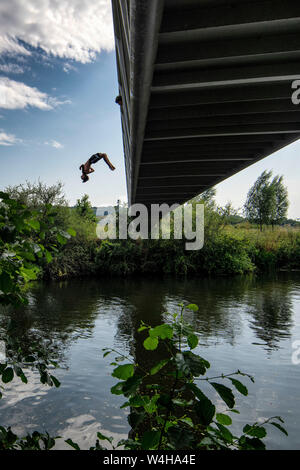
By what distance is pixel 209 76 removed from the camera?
2.68 m

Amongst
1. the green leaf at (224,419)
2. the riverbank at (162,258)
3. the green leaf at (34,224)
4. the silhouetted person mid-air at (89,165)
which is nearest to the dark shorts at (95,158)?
the silhouetted person mid-air at (89,165)

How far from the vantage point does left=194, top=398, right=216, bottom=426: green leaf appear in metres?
1.01

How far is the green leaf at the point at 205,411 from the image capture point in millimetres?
1006

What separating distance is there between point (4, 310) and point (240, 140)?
10.1 meters

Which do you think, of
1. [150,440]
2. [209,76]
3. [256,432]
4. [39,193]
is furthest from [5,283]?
[39,193]

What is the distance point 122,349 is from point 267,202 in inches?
1768

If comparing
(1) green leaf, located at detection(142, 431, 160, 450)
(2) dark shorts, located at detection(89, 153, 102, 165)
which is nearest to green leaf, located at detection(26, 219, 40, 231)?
(1) green leaf, located at detection(142, 431, 160, 450)

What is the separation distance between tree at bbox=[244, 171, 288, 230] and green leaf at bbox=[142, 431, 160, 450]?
49.8m

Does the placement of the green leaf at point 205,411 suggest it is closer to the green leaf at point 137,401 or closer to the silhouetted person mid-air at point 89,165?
the green leaf at point 137,401

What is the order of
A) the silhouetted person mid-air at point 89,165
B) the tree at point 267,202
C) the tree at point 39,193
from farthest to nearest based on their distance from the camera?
the tree at point 267,202 < the tree at point 39,193 < the silhouetted person mid-air at point 89,165

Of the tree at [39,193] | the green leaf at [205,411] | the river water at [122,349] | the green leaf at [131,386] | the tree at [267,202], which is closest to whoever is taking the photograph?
the green leaf at [205,411]

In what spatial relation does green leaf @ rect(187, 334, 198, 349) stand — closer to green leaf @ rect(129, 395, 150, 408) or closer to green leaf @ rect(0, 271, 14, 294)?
green leaf @ rect(129, 395, 150, 408)

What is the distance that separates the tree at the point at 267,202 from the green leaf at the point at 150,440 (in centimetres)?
4978

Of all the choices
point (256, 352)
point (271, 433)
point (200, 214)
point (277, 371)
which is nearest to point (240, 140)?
point (271, 433)
